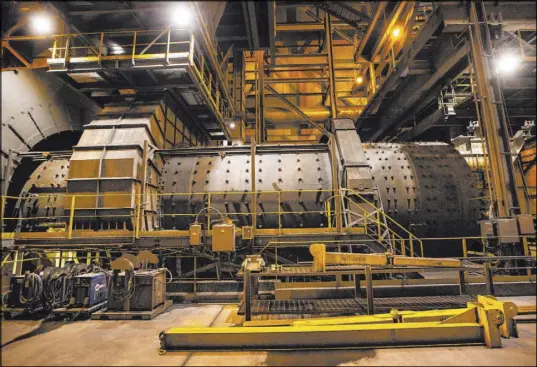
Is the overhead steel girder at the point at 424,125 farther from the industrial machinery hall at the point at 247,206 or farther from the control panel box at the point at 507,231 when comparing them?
the control panel box at the point at 507,231

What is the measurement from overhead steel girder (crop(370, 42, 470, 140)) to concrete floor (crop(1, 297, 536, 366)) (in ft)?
23.8

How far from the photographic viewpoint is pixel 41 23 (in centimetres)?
802

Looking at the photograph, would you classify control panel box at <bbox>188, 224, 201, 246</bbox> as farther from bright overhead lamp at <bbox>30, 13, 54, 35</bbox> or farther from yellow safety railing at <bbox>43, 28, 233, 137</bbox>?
bright overhead lamp at <bbox>30, 13, 54, 35</bbox>

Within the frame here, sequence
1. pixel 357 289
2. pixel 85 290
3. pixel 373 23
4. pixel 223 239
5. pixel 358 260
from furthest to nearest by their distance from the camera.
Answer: pixel 373 23
pixel 223 239
pixel 85 290
pixel 357 289
pixel 358 260

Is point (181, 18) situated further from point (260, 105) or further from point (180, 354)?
point (180, 354)

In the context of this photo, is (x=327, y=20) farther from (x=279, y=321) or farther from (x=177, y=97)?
(x=279, y=321)

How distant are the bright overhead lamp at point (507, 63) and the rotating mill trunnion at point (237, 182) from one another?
2784mm

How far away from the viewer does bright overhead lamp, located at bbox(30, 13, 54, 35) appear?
7.48 m

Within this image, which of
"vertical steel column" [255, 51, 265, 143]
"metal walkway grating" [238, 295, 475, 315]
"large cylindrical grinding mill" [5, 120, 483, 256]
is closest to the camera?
"metal walkway grating" [238, 295, 475, 315]

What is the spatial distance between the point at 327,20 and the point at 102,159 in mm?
10529

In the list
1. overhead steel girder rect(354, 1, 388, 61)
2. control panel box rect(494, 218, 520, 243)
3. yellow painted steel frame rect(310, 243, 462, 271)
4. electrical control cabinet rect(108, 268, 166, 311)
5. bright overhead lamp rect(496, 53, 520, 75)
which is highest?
overhead steel girder rect(354, 1, 388, 61)

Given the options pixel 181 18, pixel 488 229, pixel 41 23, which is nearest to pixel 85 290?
pixel 181 18

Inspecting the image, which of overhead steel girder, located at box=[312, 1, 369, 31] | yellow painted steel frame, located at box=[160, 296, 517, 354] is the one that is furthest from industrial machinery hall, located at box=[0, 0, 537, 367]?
overhead steel girder, located at box=[312, 1, 369, 31]

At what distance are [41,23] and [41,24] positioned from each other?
0.36 feet
